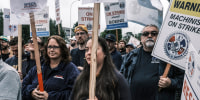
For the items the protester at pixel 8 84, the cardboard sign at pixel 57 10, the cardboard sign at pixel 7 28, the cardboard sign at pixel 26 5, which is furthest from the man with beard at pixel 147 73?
the cardboard sign at pixel 57 10

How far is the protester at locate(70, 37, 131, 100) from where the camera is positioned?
218cm

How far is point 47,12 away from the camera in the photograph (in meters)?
7.02

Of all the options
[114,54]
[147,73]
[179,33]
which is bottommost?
[147,73]

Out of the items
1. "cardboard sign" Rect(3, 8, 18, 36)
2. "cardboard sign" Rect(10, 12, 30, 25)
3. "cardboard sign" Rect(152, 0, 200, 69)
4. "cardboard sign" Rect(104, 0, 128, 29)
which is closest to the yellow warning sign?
"cardboard sign" Rect(152, 0, 200, 69)

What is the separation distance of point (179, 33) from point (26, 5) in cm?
182

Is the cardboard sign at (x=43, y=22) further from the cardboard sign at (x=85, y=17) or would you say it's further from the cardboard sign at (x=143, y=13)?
the cardboard sign at (x=143, y=13)

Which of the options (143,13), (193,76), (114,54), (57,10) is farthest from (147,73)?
(57,10)

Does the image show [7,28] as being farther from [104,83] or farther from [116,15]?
[104,83]

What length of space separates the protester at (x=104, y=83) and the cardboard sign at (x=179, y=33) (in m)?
0.72

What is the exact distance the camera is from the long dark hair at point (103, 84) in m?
2.17

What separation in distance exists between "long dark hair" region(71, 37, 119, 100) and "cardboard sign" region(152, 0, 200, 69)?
743mm

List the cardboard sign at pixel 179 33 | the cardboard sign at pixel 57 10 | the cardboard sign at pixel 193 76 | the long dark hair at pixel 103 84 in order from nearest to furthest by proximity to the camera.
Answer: the cardboard sign at pixel 193 76
the long dark hair at pixel 103 84
the cardboard sign at pixel 179 33
the cardboard sign at pixel 57 10

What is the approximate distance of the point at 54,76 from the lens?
301cm

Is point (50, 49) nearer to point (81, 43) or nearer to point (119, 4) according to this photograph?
point (81, 43)
